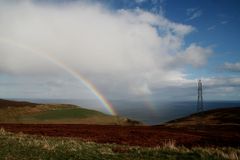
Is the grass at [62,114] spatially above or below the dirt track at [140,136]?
above

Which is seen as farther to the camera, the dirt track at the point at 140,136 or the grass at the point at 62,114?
the grass at the point at 62,114

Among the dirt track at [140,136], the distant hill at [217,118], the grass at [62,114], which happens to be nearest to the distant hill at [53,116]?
the grass at [62,114]

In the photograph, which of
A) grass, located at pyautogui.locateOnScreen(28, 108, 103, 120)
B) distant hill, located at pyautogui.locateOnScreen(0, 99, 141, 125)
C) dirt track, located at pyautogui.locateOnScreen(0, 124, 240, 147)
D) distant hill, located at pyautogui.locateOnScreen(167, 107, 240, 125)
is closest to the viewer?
dirt track, located at pyautogui.locateOnScreen(0, 124, 240, 147)

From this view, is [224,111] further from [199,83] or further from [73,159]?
[73,159]

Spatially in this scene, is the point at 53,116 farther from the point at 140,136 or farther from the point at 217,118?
the point at 140,136

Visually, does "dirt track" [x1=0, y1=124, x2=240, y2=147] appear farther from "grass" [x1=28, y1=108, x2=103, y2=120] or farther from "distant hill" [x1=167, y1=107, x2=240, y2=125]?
"grass" [x1=28, y1=108, x2=103, y2=120]

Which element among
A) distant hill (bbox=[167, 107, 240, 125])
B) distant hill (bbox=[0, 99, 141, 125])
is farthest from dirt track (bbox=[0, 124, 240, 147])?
distant hill (bbox=[0, 99, 141, 125])

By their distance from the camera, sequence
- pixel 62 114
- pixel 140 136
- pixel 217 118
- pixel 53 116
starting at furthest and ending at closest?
1. pixel 62 114
2. pixel 53 116
3. pixel 217 118
4. pixel 140 136

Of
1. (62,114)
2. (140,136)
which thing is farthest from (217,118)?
(140,136)

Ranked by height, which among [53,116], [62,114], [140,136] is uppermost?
[62,114]

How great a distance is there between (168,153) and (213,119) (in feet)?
191

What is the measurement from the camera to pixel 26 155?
688 inches

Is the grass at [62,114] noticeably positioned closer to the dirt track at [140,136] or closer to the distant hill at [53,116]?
the distant hill at [53,116]

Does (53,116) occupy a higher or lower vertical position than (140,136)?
higher
